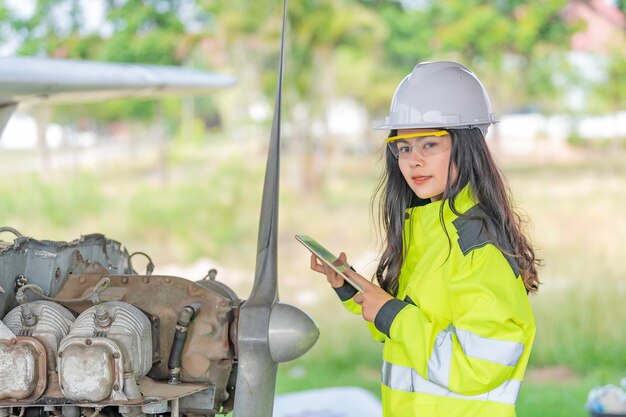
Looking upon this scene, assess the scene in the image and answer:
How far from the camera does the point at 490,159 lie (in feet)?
8.89

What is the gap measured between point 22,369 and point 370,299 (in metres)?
0.95

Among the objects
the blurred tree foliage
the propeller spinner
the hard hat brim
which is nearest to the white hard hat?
the hard hat brim

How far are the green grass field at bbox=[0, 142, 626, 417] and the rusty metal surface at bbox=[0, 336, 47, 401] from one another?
294 inches

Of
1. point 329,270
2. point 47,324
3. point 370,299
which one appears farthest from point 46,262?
point 370,299

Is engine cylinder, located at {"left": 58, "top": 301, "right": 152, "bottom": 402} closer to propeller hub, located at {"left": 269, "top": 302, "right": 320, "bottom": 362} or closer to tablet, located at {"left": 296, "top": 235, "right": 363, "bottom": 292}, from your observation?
propeller hub, located at {"left": 269, "top": 302, "right": 320, "bottom": 362}

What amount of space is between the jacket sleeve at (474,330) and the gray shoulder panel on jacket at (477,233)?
24mm

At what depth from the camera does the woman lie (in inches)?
96.8

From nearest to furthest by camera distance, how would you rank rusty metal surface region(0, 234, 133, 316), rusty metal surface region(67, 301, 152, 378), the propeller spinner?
rusty metal surface region(67, 301, 152, 378)
the propeller spinner
rusty metal surface region(0, 234, 133, 316)

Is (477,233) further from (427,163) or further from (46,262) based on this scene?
(46,262)

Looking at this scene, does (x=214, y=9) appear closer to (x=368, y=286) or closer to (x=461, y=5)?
(x=461, y=5)

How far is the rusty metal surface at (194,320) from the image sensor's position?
2744 mm

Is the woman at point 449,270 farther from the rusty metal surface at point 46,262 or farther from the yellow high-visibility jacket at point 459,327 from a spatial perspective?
the rusty metal surface at point 46,262

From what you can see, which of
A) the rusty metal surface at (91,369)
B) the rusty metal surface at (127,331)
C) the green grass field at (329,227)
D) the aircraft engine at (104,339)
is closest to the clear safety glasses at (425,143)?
the aircraft engine at (104,339)

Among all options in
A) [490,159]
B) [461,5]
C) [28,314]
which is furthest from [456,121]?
[461,5]
